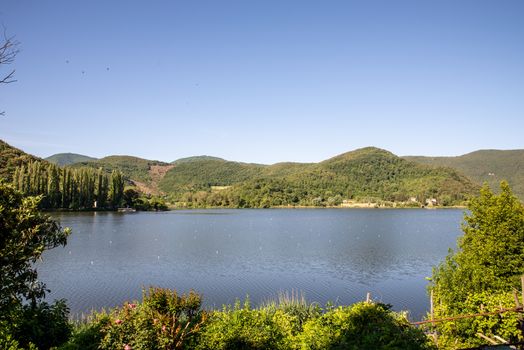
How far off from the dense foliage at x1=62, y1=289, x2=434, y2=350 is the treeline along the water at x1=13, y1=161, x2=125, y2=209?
347ft

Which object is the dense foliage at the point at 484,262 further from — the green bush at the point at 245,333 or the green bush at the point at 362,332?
the green bush at the point at 245,333

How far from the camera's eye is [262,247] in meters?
51.4

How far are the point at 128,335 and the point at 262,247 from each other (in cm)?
4353

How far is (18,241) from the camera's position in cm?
1022

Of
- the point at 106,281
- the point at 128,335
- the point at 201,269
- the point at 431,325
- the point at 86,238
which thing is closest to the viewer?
the point at 128,335

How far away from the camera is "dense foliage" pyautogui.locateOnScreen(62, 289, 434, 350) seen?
7816 millimetres

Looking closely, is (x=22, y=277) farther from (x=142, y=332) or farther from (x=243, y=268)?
(x=243, y=268)

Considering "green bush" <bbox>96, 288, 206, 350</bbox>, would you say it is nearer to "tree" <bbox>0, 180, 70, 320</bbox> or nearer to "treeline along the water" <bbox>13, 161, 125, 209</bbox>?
"tree" <bbox>0, 180, 70, 320</bbox>

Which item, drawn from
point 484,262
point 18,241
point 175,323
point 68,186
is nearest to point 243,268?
point 484,262

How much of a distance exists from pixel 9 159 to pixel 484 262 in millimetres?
145704

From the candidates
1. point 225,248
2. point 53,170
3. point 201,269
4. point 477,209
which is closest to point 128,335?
point 477,209

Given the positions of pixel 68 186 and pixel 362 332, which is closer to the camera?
pixel 362 332

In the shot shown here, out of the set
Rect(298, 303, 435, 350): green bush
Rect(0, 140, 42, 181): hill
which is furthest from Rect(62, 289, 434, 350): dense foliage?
Rect(0, 140, 42, 181): hill

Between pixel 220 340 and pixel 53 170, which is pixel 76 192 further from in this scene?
pixel 220 340
